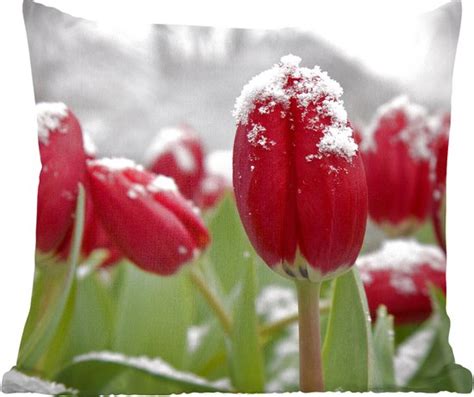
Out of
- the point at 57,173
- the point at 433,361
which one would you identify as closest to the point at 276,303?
the point at 433,361

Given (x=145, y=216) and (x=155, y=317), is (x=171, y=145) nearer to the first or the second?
(x=145, y=216)

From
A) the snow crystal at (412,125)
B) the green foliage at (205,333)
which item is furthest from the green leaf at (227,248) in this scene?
the snow crystal at (412,125)

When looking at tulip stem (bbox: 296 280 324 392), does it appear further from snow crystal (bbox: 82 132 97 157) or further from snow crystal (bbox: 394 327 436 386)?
snow crystal (bbox: 82 132 97 157)

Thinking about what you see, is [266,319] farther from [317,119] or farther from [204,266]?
[317,119]

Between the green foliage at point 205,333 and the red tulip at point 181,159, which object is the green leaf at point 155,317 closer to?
the green foliage at point 205,333

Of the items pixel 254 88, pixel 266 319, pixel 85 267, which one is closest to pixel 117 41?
pixel 254 88

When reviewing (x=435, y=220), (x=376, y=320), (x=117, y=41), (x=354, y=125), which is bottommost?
(x=376, y=320)
